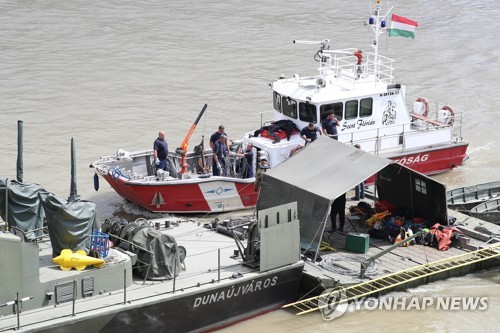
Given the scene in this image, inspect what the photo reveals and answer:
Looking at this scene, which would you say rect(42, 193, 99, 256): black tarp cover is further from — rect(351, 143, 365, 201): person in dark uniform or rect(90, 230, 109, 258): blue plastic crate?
rect(351, 143, 365, 201): person in dark uniform

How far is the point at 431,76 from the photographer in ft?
102

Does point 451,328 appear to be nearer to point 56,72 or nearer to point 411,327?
point 411,327

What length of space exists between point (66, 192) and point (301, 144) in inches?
213

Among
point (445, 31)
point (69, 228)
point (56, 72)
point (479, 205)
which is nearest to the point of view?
point (69, 228)

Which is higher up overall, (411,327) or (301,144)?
(301,144)

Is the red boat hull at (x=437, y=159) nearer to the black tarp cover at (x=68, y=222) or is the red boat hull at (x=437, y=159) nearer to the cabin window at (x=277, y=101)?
the cabin window at (x=277, y=101)

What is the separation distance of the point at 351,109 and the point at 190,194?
4.28m

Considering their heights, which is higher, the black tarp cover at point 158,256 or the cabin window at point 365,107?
the cabin window at point 365,107

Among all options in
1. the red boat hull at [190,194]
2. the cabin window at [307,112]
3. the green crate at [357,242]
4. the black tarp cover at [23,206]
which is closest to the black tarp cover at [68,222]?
the black tarp cover at [23,206]

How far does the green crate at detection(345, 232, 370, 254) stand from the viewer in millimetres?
15797

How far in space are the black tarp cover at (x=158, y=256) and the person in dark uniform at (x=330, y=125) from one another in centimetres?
710

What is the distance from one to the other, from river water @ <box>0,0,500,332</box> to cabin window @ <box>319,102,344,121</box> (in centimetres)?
372

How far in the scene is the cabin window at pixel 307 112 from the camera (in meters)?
20.5

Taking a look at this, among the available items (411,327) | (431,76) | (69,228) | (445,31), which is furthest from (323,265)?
(445,31)
